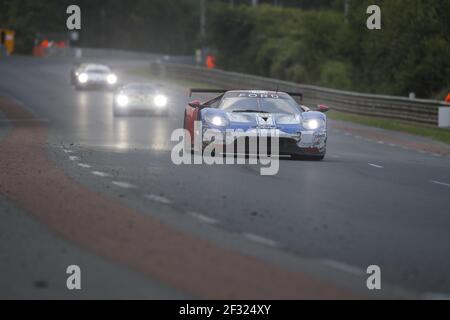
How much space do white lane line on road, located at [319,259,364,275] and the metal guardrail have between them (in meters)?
19.7

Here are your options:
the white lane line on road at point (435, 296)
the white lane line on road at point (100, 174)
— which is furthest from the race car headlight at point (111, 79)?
the white lane line on road at point (435, 296)

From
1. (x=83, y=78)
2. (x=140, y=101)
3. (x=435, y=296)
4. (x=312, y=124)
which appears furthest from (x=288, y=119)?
(x=83, y=78)

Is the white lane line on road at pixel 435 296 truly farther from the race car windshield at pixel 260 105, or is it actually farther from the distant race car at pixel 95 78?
the distant race car at pixel 95 78

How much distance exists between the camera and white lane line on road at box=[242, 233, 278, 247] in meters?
10.3

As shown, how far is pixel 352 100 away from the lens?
42312 mm

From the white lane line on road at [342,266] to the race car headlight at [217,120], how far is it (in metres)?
10.0

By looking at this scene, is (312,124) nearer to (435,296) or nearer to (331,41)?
(435,296)

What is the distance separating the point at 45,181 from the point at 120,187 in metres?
1.19

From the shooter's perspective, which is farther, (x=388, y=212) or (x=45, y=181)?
(x=45, y=181)

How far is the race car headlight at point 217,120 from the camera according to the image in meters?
19.4

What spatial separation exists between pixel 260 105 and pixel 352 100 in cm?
2216
